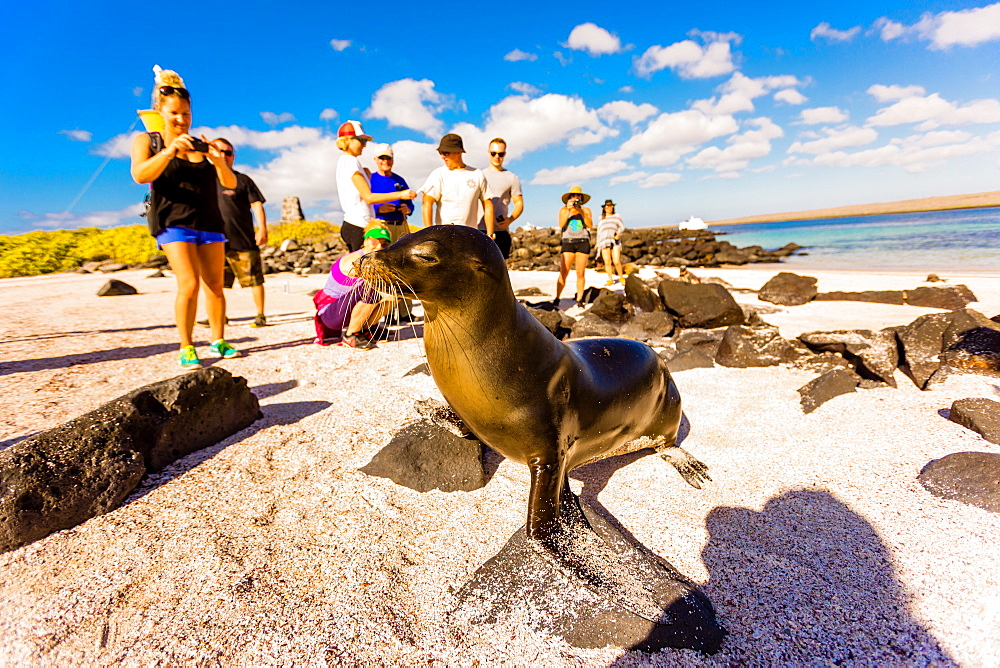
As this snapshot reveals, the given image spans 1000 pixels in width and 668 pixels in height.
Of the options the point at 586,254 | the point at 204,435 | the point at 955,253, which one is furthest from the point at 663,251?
the point at 204,435

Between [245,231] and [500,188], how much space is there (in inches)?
136

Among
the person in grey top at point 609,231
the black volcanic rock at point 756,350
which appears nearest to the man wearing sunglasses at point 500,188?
the black volcanic rock at point 756,350

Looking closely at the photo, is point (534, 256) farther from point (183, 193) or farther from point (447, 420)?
point (447, 420)

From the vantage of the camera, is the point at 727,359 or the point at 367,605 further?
the point at 727,359

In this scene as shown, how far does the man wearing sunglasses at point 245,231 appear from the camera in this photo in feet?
18.7

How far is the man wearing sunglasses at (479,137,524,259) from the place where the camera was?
5871 mm

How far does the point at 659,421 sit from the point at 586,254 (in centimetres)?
599

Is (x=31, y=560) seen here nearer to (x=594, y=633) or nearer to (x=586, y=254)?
(x=594, y=633)

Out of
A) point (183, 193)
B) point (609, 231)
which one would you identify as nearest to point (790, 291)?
point (609, 231)

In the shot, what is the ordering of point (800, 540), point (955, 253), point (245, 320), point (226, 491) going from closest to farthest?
point (800, 540)
point (226, 491)
point (245, 320)
point (955, 253)

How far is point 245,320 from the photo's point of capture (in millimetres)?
6762

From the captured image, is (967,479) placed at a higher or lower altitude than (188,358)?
lower

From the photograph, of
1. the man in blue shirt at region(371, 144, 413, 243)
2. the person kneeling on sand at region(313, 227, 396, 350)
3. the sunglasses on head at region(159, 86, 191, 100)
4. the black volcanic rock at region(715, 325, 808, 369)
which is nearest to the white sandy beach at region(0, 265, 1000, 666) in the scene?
the black volcanic rock at region(715, 325, 808, 369)

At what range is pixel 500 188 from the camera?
5.86m
